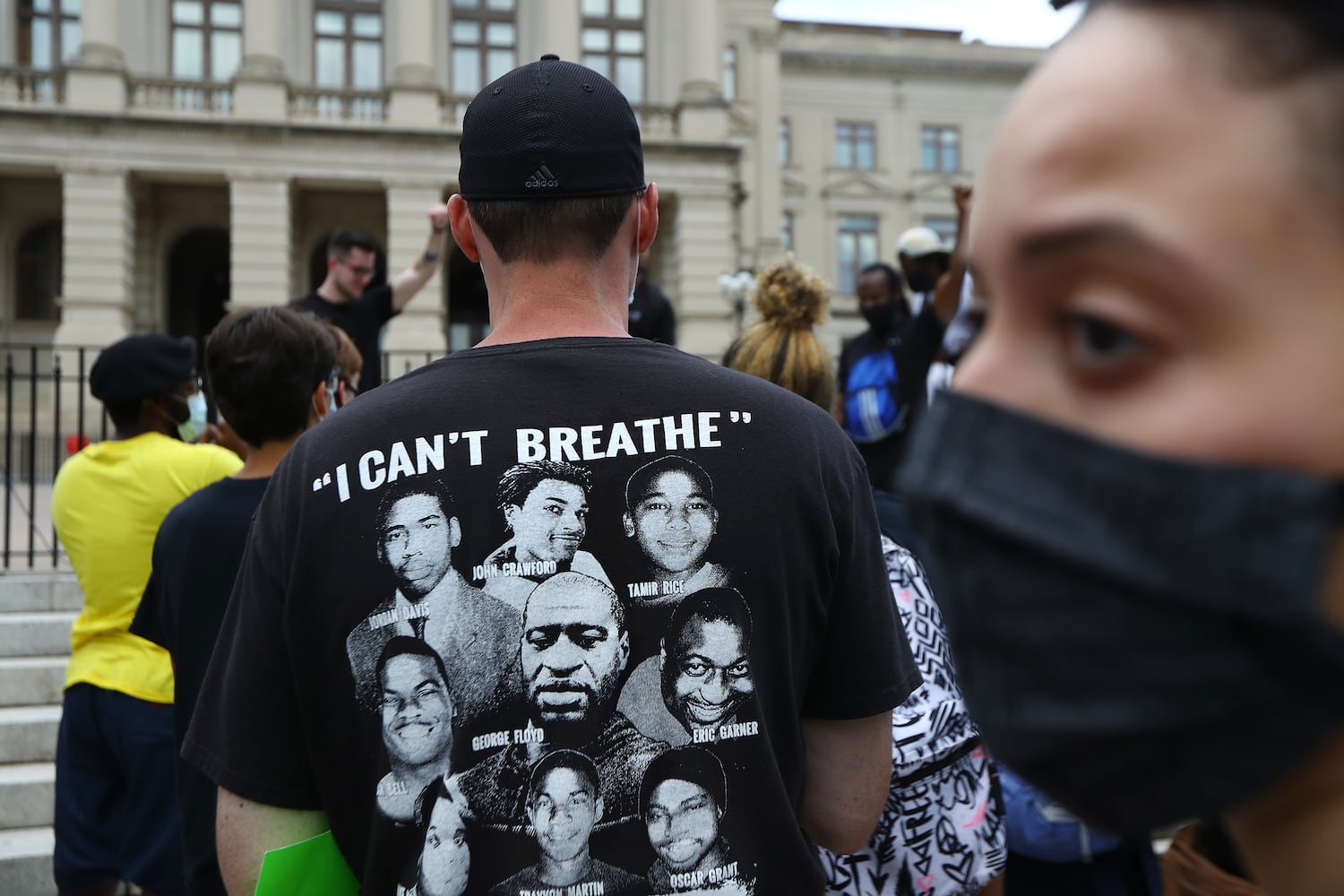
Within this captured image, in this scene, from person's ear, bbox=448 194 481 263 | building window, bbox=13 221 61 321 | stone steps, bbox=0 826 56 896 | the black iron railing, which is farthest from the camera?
building window, bbox=13 221 61 321

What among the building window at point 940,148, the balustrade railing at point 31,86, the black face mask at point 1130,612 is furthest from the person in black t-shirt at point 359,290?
the building window at point 940,148

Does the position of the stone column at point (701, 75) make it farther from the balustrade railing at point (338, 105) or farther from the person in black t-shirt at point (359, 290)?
Result: the person in black t-shirt at point (359, 290)

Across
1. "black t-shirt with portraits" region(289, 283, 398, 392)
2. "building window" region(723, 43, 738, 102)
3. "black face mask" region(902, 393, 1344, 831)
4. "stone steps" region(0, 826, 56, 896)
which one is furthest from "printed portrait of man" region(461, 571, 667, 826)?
"building window" region(723, 43, 738, 102)

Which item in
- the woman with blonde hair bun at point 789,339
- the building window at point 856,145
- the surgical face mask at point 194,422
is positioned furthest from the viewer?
the building window at point 856,145

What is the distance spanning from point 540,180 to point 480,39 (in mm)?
32353

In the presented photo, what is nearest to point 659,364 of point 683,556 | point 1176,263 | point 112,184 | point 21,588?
point 683,556

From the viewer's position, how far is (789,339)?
3.83 metres

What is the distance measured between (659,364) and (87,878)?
3.37 metres

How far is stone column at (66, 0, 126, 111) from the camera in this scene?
2683 cm

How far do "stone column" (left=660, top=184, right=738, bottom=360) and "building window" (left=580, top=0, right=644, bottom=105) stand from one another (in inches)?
171

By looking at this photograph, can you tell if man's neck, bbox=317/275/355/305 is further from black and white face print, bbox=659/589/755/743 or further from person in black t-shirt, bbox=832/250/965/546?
black and white face print, bbox=659/589/755/743

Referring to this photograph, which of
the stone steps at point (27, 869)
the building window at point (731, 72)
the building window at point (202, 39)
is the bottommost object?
the stone steps at point (27, 869)

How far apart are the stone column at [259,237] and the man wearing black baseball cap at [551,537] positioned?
91.2 ft

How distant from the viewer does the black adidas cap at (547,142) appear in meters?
1.82
